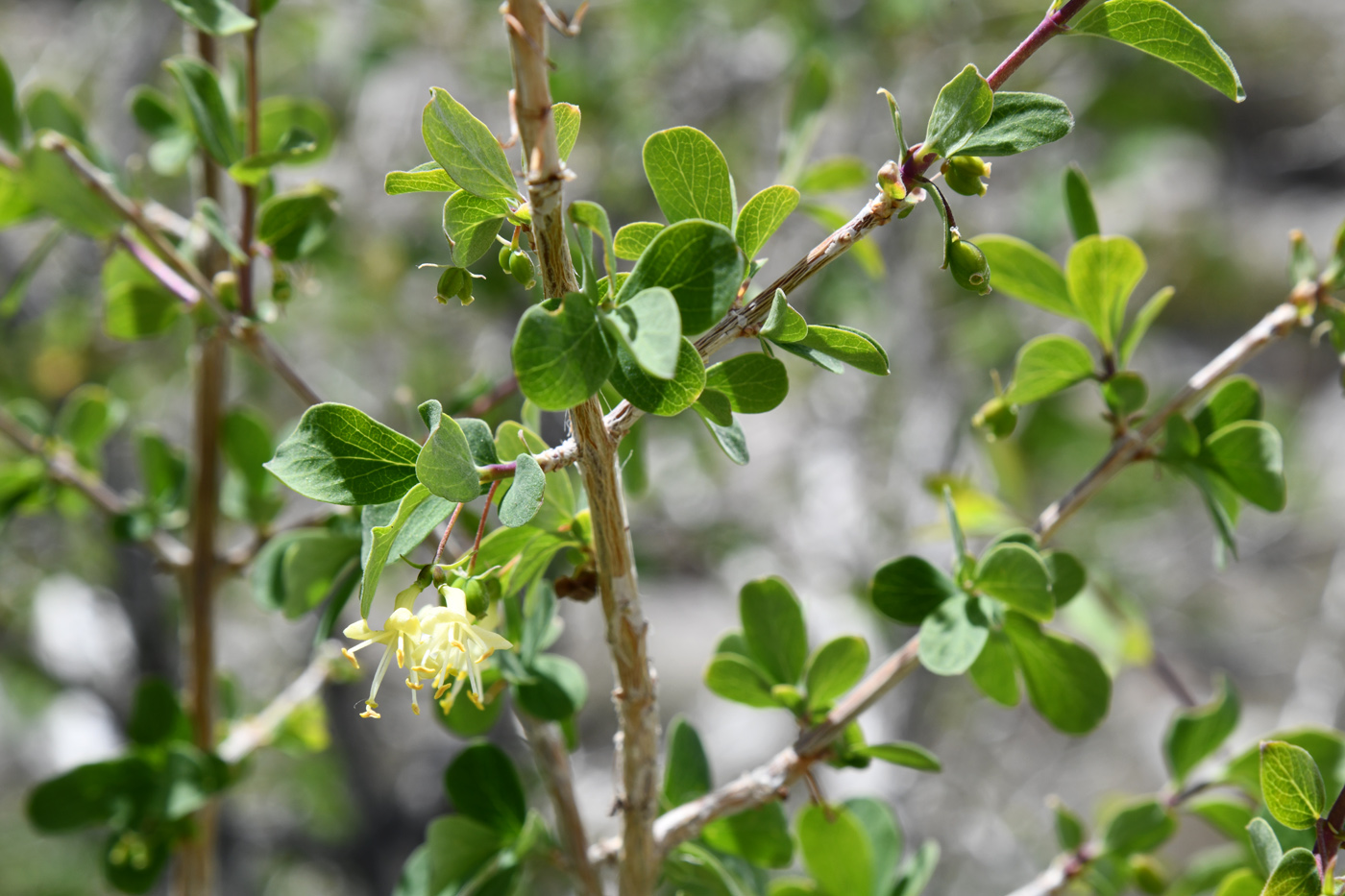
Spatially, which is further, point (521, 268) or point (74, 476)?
point (74, 476)

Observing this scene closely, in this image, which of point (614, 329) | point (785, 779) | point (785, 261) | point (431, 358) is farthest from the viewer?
point (431, 358)

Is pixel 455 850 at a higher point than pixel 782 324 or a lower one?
lower

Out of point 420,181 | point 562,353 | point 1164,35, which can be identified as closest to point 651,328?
point 562,353

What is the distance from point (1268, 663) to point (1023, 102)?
3.43m

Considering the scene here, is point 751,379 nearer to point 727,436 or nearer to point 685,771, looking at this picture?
point 727,436

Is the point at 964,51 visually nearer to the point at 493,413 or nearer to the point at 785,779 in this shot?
the point at 493,413

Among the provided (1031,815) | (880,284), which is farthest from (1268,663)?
(880,284)

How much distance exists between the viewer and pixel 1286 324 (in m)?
0.65

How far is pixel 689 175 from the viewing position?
46 cm

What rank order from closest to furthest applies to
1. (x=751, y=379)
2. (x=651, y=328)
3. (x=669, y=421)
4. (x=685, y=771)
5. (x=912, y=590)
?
(x=651, y=328) < (x=751, y=379) < (x=912, y=590) < (x=685, y=771) < (x=669, y=421)

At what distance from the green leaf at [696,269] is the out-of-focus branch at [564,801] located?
36cm

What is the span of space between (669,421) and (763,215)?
1554 millimetres

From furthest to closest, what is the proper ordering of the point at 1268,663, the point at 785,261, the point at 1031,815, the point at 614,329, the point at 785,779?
the point at 1268,663, the point at 1031,815, the point at 785,261, the point at 785,779, the point at 614,329

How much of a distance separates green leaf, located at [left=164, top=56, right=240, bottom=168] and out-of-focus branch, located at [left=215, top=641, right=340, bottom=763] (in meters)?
0.45
